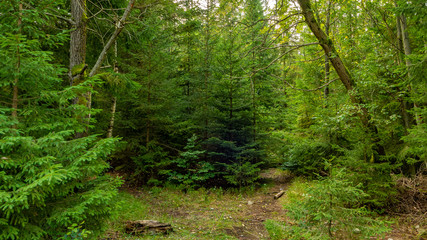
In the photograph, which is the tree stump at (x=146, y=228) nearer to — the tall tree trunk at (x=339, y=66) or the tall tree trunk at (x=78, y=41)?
the tall tree trunk at (x=78, y=41)

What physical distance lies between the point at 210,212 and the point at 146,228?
7.62 feet

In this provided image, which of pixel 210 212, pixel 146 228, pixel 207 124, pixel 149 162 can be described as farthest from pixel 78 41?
pixel 210 212

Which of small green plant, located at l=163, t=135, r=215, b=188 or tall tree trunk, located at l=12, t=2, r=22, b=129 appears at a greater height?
tall tree trunk, located at l=12, t=2, r=22, b=129

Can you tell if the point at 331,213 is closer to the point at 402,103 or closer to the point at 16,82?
the point at 402,103

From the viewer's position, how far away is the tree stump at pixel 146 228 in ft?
15.4

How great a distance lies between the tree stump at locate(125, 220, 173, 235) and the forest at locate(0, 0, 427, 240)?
0.37 ft

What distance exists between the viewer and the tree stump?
4.69 meters

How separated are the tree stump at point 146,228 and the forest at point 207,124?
11 centimetres

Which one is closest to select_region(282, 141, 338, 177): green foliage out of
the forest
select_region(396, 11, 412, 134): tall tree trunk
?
the forest

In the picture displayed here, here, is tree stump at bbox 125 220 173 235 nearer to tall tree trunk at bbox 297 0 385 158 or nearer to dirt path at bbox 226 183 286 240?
dirt path at bbox 226 183 286 240

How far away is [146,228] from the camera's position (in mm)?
4781

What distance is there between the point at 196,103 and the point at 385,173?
6.71 m

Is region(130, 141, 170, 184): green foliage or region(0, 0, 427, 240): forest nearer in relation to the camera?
region(0, 0, 427, 240): forest

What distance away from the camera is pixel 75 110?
375 centimetres
